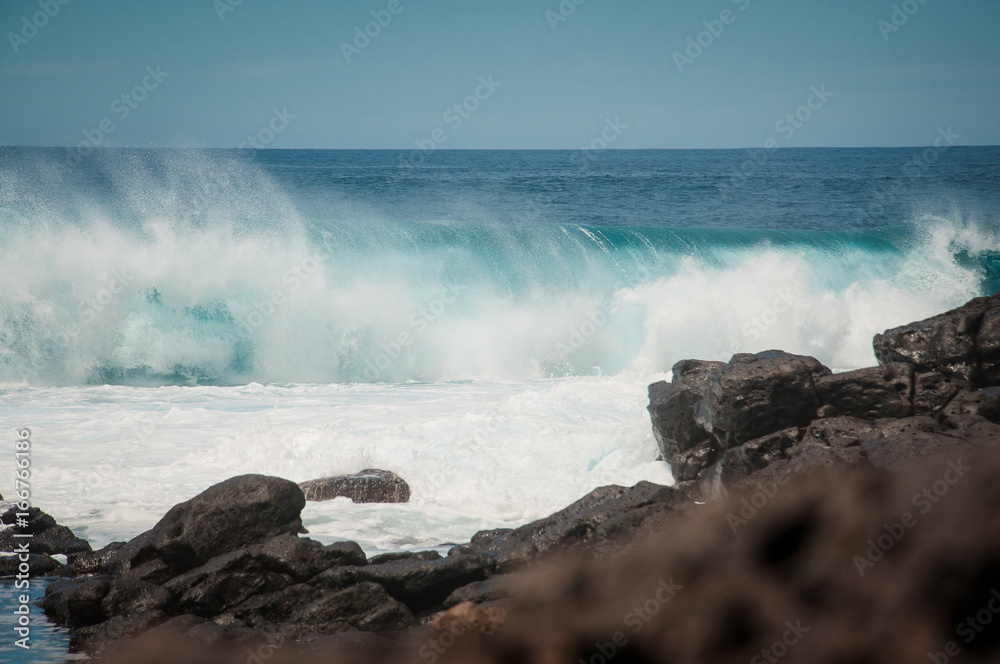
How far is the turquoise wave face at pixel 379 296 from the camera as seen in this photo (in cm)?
1614

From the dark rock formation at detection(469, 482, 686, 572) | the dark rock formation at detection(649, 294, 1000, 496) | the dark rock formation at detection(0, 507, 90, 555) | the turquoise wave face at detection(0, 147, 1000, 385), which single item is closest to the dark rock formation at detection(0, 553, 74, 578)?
the dark rock formation at detection(0, 507, 90, 555)

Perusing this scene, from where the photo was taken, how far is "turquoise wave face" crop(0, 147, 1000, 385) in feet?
53.0

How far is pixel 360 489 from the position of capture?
870cm

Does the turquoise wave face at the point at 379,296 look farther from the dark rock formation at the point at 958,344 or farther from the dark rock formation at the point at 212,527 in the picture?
the dark rock formation at the point at 212,527

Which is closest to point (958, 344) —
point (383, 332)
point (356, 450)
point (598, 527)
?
point (598, 527)

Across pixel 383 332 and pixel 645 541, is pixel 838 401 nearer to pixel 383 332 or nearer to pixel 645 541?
pixel 645 541

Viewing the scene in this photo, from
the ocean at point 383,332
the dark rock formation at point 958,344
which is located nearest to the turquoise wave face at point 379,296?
the ocean at point 383,332

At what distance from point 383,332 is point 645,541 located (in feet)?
50.9

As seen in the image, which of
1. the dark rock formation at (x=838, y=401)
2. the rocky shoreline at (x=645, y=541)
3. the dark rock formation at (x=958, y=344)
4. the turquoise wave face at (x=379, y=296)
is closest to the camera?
the rocky shoreline at (x=645, y=541)

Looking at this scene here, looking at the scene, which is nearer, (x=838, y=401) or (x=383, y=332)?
(x=838, y=401)

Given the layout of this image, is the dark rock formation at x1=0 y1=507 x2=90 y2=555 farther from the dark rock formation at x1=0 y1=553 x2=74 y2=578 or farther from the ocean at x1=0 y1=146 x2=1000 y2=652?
the ocean at x1=0 y1=146 x2=1000 y2=652

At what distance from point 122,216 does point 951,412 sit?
1754 cm

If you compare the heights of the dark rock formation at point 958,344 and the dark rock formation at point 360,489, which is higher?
the dark rock formation at point 958,344

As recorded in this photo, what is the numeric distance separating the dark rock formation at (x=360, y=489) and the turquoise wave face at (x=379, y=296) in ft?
23.3
